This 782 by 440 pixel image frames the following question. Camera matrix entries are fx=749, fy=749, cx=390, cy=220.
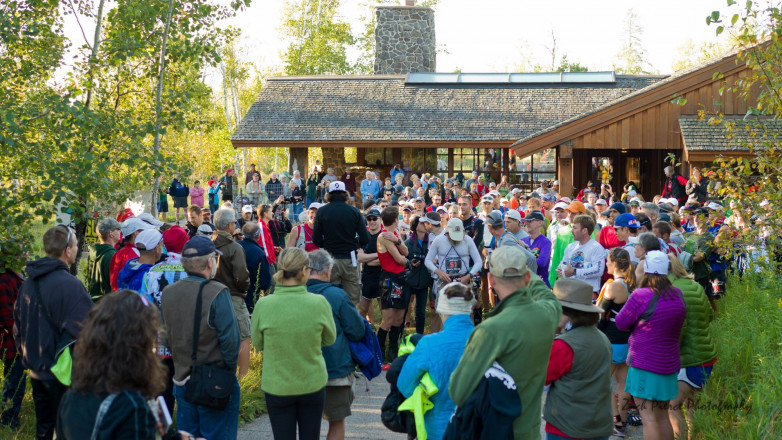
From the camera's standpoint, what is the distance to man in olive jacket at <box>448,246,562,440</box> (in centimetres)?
375

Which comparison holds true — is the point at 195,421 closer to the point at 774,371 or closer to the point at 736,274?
the point at 774,371

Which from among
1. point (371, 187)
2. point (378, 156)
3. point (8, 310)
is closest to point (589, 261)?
point (8, 310)

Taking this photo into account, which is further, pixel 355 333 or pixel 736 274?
pixel 736 274

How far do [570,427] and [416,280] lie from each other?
190 inches

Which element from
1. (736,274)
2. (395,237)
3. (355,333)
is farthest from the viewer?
(736,274)

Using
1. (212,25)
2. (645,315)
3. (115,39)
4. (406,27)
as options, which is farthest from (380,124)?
(645,315)

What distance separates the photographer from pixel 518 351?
12.5 feet

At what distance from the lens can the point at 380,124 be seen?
25812 millimetres

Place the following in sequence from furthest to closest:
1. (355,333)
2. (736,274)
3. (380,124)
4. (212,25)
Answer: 1. (380,124)
2. (212,25)
3. (736,274)
4. (355,333)

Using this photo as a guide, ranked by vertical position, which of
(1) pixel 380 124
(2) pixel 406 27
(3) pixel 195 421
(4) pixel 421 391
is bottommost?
(3) pixel 195 421

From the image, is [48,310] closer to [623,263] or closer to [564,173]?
[623,263]

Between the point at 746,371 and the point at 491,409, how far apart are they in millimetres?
4639

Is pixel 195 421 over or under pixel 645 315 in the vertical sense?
under

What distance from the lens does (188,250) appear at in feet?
16.1
